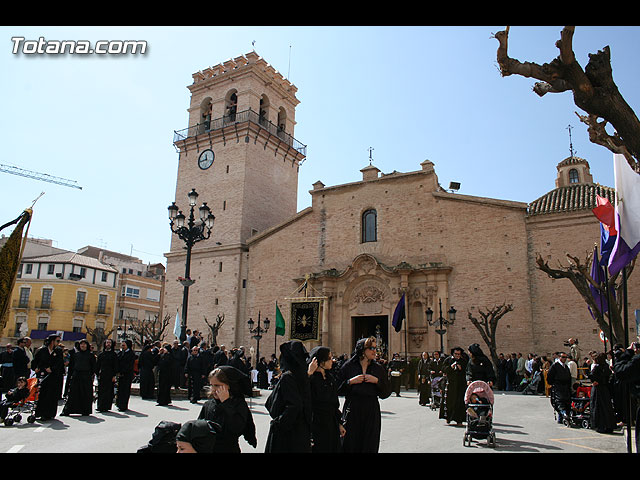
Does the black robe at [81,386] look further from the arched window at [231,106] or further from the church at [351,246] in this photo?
the arched window at [231,106]

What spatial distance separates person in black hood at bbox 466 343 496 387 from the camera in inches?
362

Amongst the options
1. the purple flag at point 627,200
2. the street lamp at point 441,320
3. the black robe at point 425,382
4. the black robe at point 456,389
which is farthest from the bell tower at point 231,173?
the purple flag at point 627,200

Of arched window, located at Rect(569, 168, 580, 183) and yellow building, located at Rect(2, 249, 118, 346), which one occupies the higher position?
arched window, located at Rect(569, 168, 580, 183)

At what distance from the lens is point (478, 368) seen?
30.3 ft

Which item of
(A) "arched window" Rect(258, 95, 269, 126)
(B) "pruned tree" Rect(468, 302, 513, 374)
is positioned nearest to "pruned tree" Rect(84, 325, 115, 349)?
(A) "arched window" Rect(258, 95, 269, 126)

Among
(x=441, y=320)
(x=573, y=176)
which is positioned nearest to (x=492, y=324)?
(x=441, y=320)

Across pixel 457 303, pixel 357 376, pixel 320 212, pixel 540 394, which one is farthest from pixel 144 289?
pixel 357 376

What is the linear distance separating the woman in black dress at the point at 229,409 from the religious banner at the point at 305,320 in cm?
2333

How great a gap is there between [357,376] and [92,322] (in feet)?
152

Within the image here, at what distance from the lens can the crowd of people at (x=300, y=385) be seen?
14.1 feet

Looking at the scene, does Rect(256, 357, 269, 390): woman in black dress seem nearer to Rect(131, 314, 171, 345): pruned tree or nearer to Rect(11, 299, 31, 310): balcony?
Rect(131, 314, 171, 345): pruned tree

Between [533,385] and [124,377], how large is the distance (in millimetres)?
13309

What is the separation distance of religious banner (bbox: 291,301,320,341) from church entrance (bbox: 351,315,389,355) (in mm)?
1985

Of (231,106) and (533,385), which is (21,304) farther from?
(533,385)
